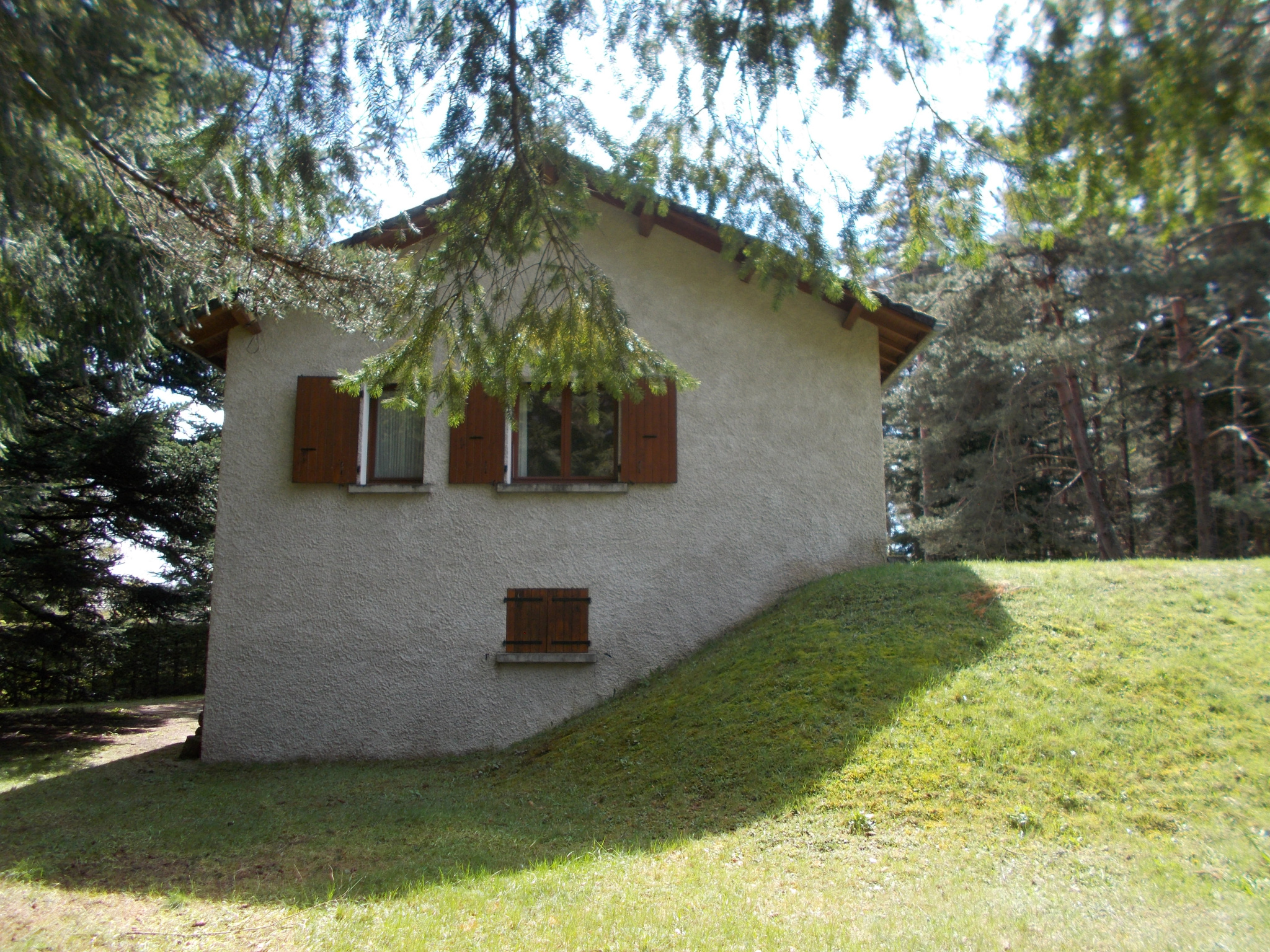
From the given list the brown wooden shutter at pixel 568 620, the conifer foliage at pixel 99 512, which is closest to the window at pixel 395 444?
the brown wooden shutter at pixel 568 620

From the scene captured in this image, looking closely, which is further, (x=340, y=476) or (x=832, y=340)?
(x=832, y=340)

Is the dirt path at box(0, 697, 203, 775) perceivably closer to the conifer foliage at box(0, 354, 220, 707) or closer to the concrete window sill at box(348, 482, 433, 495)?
the conifer foliage at box(0, 354, 220, 707)

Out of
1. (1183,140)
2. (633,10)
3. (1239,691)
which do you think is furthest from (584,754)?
(1183,140)

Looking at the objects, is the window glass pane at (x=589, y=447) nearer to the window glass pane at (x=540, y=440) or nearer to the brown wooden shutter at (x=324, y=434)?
the window glass pane at (x=540, y=440)

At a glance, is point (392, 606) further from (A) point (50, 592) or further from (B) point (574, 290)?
(A) point (50, 592)

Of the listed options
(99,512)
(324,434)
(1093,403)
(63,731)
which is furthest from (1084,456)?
(63,731)

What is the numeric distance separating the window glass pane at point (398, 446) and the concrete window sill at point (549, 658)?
7.98ft

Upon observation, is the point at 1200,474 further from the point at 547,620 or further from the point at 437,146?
the point at 437,146

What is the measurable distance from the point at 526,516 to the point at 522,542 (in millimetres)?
295

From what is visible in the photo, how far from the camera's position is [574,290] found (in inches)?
218

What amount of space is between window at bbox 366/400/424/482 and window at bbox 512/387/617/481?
1.16m

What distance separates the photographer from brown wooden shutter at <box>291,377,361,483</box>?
9492 millimetres

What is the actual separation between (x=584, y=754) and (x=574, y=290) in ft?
14.0

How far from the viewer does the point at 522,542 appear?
31.2ft
